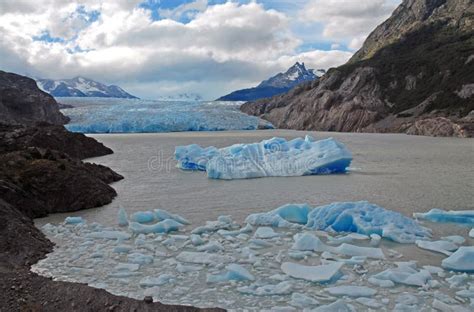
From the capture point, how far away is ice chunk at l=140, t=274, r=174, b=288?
6.19 metres

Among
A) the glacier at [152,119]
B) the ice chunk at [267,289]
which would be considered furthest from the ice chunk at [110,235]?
the glacier at [152,119]

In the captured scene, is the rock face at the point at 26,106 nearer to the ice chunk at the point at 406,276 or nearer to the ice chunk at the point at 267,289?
the ice chunk at the point at 267,289

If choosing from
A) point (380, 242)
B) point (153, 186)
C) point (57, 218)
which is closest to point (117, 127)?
point (153, 186)

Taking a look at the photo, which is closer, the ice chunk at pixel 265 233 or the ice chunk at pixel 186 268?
the ice chunk at pixel 186 268

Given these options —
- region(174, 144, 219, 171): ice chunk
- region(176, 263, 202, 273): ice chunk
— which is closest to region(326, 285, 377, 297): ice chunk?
region(176, 263, 202, 273): ice chunk

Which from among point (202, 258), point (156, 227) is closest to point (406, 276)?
point (202, 258)

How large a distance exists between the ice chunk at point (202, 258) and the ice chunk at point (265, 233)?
55.5 inches

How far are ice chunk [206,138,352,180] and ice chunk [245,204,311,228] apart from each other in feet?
24.0

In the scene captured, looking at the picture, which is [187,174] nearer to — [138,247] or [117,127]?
[138,247]

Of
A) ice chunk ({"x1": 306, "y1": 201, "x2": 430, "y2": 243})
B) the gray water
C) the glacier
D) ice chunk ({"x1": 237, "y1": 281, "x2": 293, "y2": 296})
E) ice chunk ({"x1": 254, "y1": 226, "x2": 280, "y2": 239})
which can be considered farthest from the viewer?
the glacier

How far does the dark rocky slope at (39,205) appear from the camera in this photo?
535 cm

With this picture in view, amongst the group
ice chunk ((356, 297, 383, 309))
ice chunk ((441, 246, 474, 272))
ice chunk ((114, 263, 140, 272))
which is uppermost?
ice chunk ((441, 246, 474, 272))

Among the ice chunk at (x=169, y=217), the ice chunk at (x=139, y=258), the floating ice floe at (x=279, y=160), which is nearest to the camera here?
the ice chunk at (x=139, y=258)

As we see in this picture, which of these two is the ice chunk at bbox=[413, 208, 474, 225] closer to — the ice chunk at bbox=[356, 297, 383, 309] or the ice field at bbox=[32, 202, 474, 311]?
the ice field at bbox=[32, 202, 474, 311]
